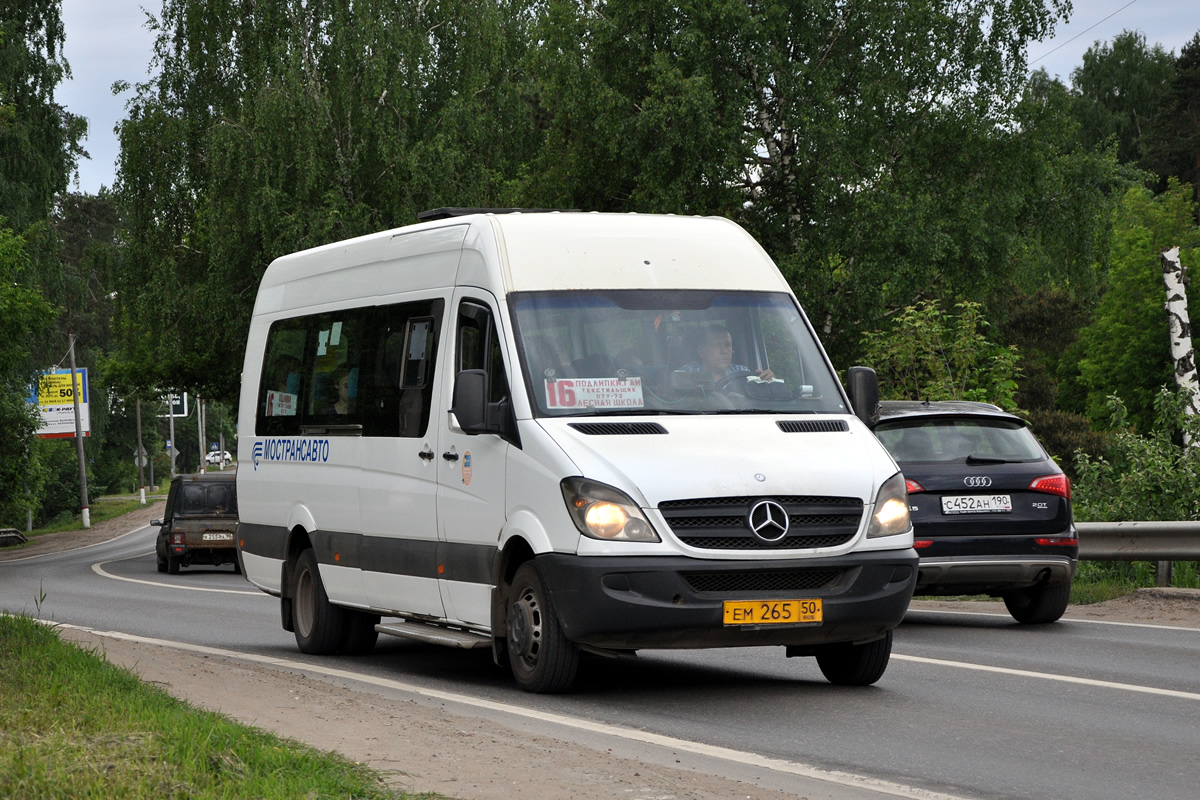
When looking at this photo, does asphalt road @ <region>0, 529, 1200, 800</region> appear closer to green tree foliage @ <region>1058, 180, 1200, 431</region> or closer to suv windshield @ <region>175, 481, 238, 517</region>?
suv windshield @ <region>175, 481, 238, 517</region>

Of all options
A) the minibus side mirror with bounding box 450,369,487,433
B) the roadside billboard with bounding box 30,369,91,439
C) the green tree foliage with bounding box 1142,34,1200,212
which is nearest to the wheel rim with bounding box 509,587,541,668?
the minibus side mirror with bounding box 450,369,487,433

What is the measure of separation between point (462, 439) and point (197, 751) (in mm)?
3841

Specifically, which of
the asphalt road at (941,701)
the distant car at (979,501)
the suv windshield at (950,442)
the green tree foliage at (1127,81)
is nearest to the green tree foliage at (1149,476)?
the asphalt road at (941,701)

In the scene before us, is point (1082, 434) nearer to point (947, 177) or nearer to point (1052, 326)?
point (1052, 326)

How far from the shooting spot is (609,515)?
850 centimetres

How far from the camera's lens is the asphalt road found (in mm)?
7004

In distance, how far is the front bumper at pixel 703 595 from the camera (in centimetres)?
848

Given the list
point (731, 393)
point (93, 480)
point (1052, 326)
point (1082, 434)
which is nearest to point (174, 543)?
point (731, 393)

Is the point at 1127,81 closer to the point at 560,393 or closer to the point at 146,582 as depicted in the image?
the point at 146,582

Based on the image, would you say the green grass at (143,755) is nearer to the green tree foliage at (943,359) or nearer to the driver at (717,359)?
the driver at (717,359)

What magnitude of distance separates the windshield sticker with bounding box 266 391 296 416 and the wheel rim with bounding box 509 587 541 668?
4.01 meters

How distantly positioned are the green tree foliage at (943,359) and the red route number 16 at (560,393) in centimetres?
1343

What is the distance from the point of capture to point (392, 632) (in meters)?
10.7

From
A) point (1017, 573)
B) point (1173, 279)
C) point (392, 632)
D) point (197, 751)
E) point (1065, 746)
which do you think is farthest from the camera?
point (1173, 279)
